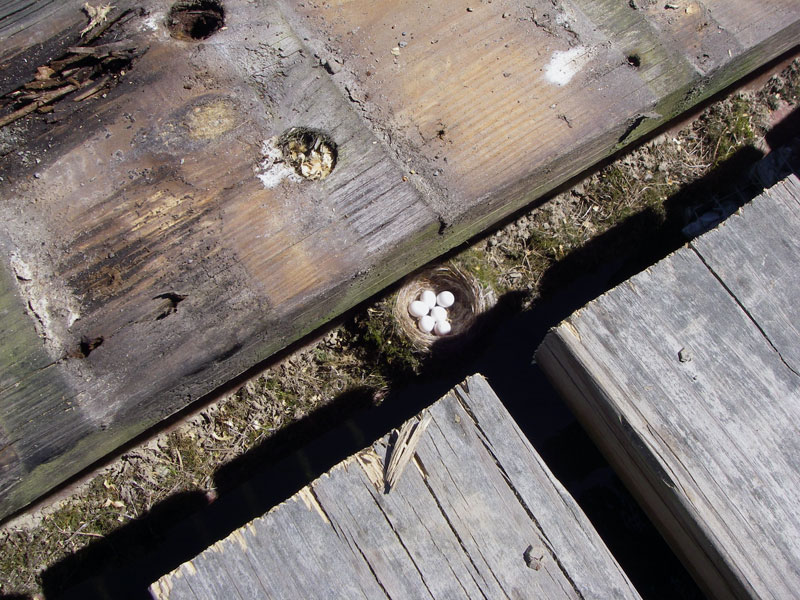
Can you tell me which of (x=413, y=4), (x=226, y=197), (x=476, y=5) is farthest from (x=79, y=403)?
(x=476, y=5)

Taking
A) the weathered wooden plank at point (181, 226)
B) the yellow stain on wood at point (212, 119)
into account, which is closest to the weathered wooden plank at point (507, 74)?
the weathered wooden plank at point (181, 226)

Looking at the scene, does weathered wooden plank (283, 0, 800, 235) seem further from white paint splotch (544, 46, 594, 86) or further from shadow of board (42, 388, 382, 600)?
shadow of board (42, 388, 382, 600)

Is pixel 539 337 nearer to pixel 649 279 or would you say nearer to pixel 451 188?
pixel 649 279

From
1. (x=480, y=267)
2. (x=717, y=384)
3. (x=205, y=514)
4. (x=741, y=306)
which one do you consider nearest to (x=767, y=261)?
(x=741, y=306)

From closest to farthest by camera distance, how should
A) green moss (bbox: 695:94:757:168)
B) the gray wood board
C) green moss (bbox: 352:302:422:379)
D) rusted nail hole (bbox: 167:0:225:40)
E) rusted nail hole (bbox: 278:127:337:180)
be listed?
the gray wood board
rusted nail hole (bbox: 278:127:337:180)
rusted nail hole (bbox: 167:0:225:40)
green moss (bbox: 352:302:422:379)
green moss (bbox: 695:94:757:168)

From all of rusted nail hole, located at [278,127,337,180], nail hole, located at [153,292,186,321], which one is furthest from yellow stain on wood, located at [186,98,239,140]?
nail hole, located at [153,292,186,321]

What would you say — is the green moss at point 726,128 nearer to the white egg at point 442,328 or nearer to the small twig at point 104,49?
the white egg at point 442,328

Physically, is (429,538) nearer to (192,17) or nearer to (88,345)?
(88,345)
